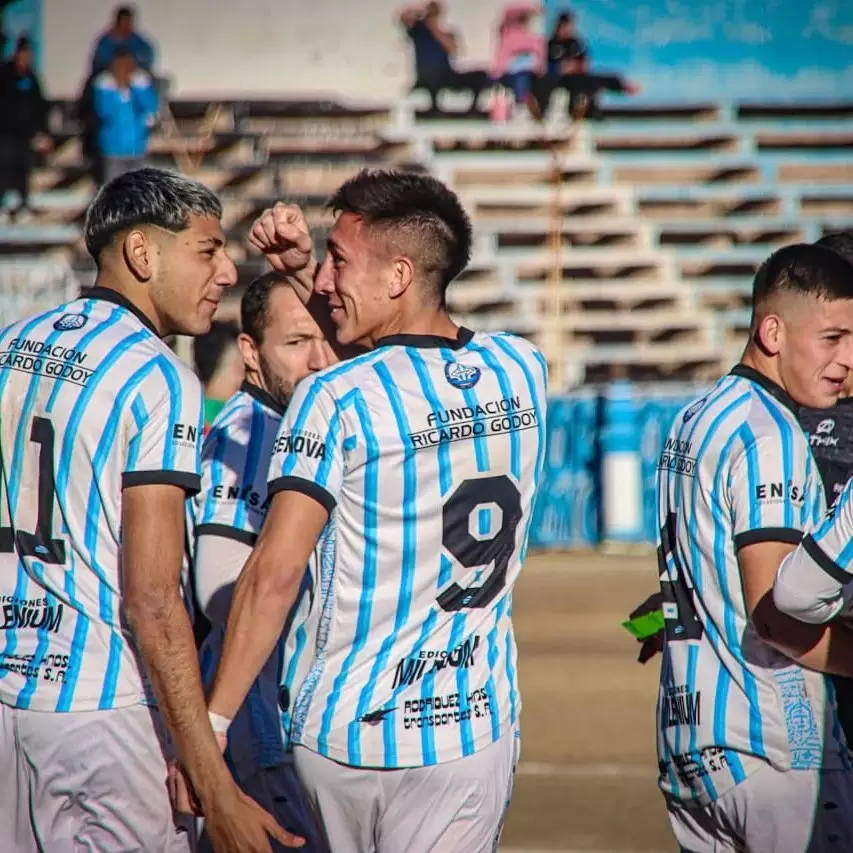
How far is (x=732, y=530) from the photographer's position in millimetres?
3293

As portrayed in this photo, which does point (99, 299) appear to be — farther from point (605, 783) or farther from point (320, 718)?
point (605, 783)

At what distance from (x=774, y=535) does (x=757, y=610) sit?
0.57 ft

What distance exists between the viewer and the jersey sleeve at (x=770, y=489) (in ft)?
10.5

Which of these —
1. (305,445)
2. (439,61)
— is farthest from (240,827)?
(439,61)

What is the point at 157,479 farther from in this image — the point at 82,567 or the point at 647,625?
the point at 647,625

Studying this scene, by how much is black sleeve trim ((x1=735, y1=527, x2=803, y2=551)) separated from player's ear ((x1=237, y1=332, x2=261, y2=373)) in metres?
1.68

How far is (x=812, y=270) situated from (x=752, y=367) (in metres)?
0.28

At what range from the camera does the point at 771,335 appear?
11.4ft

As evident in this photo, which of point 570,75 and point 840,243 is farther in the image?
point 570,75

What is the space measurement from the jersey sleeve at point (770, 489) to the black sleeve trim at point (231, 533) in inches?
50.3

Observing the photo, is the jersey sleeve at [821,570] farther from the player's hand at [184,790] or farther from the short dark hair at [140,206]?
the short dark hair at [140,206]

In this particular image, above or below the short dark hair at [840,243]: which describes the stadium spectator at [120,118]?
above

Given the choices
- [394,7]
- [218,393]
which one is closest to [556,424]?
[218,393]

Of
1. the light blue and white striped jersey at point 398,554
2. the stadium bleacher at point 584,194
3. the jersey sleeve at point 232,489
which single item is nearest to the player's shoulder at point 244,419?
the jersey sleeve at point 232,489
